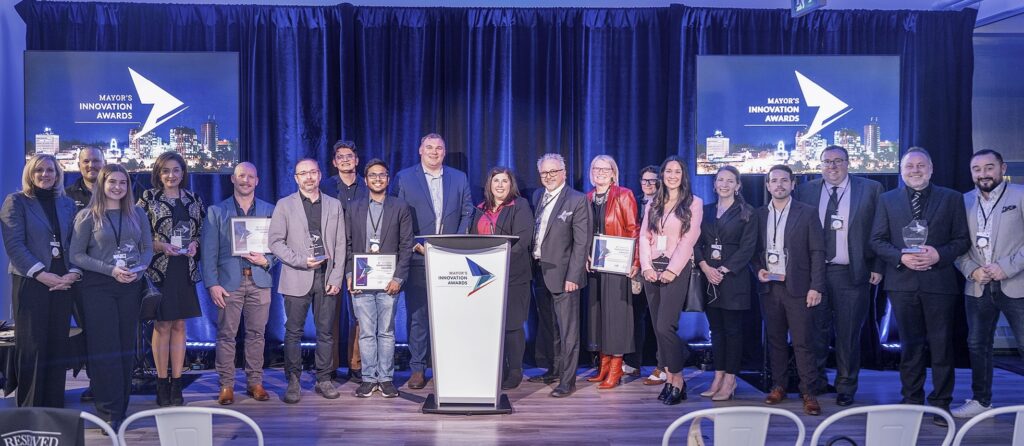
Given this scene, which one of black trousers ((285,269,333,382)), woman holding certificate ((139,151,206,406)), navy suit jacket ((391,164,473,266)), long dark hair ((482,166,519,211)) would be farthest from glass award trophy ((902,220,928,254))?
woman holding certificate ((139,151,206,406))

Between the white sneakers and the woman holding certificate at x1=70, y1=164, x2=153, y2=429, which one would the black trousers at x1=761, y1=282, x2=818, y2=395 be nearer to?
the white sneakers

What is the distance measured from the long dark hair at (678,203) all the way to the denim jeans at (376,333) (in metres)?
1.78

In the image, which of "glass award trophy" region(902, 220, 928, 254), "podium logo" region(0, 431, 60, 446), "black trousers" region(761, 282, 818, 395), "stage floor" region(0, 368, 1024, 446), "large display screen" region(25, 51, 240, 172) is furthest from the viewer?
"large display screen" region(25, 51, 240, 172)

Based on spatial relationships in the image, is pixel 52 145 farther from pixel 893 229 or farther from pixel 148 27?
pixel 893 229

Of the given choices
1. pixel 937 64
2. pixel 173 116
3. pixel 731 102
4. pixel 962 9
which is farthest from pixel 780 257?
pixel 173 116

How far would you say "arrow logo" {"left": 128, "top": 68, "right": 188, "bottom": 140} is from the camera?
6.50 m

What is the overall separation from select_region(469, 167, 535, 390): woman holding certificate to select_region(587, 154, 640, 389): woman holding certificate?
488 millimetres

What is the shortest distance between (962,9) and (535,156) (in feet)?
12.4

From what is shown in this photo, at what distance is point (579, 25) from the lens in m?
6.80

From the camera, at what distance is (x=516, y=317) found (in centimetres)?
556

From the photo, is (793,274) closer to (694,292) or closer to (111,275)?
(694,292)

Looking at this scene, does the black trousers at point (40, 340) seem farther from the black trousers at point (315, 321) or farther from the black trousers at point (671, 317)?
the black trousers at point (671, 317)

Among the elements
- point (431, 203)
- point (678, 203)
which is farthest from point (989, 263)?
point (431, 203)

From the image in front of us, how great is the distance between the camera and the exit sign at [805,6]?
5.76 metres
